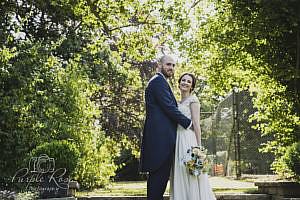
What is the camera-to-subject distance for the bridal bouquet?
14.3 feet

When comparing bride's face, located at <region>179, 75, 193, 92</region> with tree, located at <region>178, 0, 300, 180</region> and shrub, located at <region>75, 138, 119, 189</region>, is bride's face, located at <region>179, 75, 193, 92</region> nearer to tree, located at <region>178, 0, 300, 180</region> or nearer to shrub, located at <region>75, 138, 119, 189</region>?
tree, located at <region>178, 0, 300, 180</region>

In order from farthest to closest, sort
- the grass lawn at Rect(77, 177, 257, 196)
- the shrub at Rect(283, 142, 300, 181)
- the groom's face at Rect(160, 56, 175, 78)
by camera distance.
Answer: the grass lawn at Rect(77, 177, 257, 196), the shrub at Rect(283, 142, 300, 181), the groom's face at Rect(160, 56, 175, 78)

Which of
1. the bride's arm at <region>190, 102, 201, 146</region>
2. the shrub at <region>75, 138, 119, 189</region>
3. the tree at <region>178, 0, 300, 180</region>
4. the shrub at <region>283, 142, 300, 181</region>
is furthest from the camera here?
the shrub at <region>75, 138, 119, 189</region>

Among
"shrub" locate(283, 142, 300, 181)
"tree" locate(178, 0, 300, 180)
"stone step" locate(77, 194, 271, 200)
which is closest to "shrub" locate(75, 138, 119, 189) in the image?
"stone step" locate(77, 194, 271, 200)

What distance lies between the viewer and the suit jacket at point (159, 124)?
436cm

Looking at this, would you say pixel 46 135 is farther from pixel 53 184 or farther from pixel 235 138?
pixel 235 138

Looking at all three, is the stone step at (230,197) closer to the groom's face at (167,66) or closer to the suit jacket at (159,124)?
the suit jacket at (159,124)

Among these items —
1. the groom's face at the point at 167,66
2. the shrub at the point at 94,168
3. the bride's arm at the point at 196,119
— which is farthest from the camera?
the shrub at the point at 94,168

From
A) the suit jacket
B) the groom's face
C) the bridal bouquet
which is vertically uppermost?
the groom's face

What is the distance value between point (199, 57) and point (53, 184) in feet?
16.7

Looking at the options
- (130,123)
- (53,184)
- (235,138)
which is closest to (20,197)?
(53,184)

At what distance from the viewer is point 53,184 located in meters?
6.34

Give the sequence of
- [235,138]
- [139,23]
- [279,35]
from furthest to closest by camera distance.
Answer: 1. [235,138]
2. [139,23]
3. [279,35]

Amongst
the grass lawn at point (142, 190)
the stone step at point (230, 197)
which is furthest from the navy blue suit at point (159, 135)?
the grass lawn at point (142, 190)
